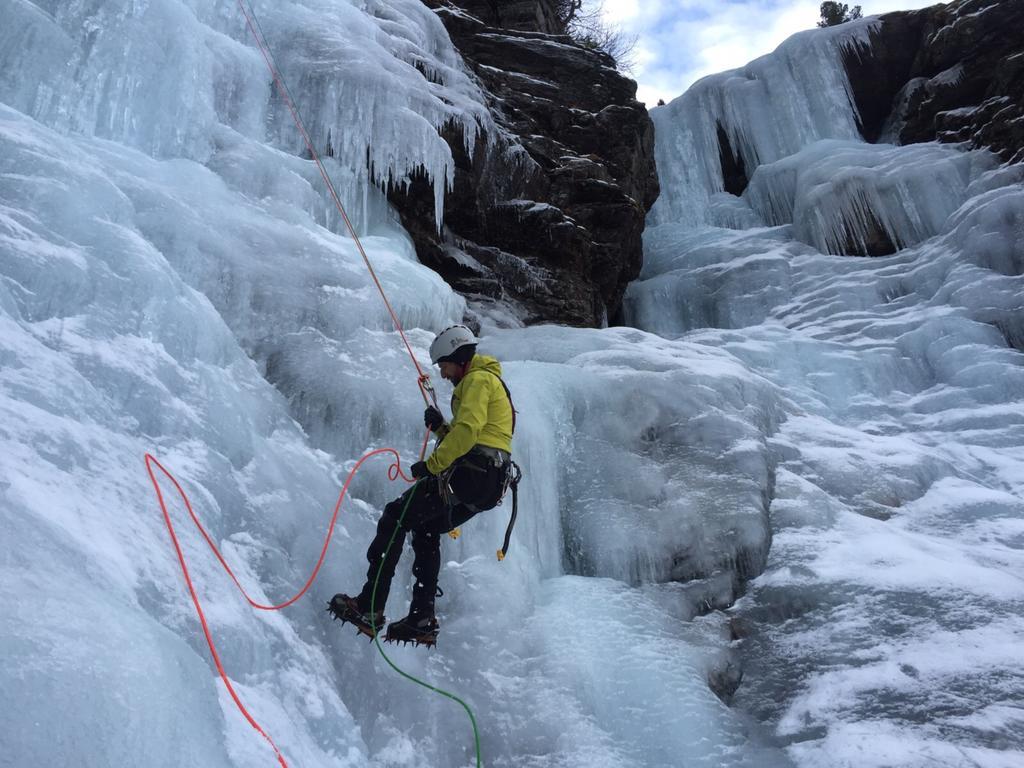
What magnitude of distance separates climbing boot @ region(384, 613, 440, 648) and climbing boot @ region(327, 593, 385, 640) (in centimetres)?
9

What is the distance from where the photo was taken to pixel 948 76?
14.2 metres

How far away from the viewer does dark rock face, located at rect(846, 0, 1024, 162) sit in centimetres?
1263

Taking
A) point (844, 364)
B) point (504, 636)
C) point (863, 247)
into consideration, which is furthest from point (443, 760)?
point (863, 247)

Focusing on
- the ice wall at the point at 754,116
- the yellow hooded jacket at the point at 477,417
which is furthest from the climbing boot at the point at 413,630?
the ice wall at the point at 754,116

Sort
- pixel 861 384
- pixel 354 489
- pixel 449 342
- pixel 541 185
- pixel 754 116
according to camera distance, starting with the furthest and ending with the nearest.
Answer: pixel 754 116
pixel 541 185
pixel 861 384
pixel 354 489
pixel 449 342

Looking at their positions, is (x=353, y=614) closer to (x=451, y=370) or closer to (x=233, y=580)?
(x=233, y=580)

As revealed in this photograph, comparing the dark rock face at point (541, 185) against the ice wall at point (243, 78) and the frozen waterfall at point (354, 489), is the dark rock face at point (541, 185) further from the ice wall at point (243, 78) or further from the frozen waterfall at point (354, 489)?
the frozen waterfall at point (354, 489)

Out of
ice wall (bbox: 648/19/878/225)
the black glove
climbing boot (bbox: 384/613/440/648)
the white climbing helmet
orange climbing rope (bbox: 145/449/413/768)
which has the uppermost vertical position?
ice wall (bbox: 648/19/878/225)

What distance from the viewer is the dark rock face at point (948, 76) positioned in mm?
12633

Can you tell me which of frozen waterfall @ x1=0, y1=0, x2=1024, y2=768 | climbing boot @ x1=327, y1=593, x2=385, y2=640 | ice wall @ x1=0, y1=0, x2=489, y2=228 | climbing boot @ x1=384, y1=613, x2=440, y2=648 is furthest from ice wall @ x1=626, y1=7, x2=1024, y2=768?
ice wall @ x1=0, y1=0, x2=489, y2=228

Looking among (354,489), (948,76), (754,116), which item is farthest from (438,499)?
(754,116)

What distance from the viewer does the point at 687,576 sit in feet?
16.8

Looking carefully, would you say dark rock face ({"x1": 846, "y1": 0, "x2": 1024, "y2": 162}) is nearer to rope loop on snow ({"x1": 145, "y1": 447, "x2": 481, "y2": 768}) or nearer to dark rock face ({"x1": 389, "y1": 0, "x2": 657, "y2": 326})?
dark rock face ({"x1": 389, "y1": 0, "x2": 657, "y2": 326})

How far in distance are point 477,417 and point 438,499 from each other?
0.45 m
